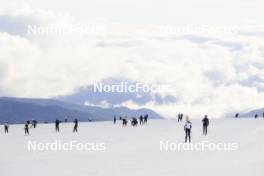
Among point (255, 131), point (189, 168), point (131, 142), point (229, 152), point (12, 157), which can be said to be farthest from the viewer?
point (255, 131)

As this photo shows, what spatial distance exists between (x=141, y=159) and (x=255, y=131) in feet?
60.0

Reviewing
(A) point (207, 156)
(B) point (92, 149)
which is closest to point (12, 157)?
(B) point (92, 149)

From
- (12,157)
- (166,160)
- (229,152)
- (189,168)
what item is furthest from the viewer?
(12,157)

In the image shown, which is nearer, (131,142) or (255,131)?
(131,142)

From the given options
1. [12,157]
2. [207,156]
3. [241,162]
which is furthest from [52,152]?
[241,162]

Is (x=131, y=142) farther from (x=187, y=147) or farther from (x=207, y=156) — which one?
(x=207, y=156)

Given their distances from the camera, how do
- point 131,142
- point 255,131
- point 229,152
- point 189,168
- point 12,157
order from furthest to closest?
point 255,131, point 131,142, point 12,157, point 229,152, point 189,168

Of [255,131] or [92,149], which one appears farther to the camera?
[255,131]

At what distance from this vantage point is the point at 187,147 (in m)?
34.6

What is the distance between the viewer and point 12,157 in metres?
33.8

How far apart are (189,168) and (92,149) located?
11.1m

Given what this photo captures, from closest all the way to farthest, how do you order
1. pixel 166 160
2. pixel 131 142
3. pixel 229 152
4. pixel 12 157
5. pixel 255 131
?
1. pixel 166 160
2. pixel 229 152
3. pixel 12 157
4. pixel 131 142
5. pixel 255 131

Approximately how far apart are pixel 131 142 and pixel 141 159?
1114 cm

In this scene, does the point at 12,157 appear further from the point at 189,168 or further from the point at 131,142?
the point at 189,168
